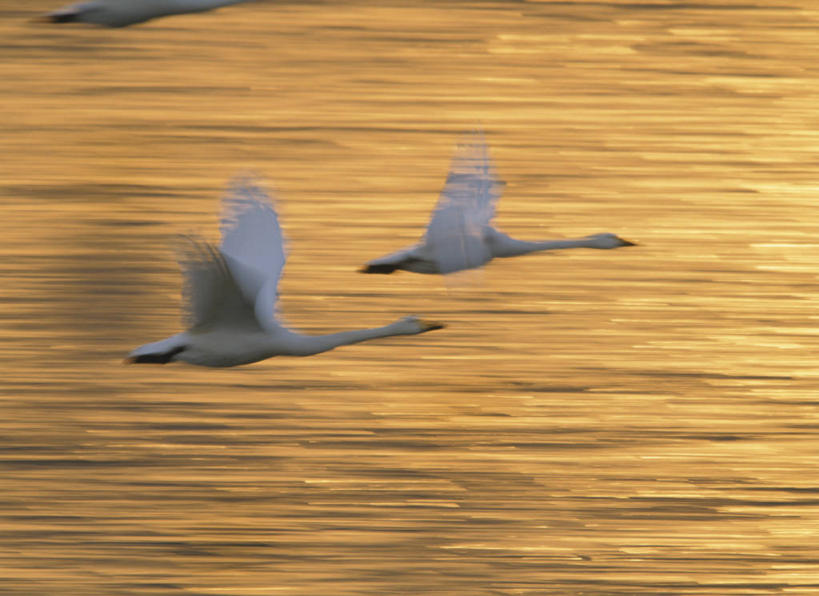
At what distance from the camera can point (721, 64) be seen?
21.8 meters

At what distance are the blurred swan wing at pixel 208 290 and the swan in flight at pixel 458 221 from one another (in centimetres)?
114

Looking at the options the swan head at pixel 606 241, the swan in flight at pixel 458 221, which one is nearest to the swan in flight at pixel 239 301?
the swan in flight at pixel 458 221

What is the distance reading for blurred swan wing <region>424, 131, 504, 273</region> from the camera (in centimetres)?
1123

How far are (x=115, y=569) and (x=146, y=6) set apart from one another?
3816 mm

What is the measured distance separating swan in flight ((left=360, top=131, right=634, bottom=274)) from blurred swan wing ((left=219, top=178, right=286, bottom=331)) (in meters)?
0.74

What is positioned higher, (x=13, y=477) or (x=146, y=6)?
(x=146, y=6)

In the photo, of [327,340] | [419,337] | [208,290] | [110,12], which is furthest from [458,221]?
[419,337]

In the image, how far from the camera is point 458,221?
446 inches

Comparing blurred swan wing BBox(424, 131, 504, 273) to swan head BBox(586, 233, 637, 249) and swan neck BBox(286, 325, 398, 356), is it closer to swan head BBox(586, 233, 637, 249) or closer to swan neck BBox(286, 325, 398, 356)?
swan neck BBox(286, 325, 398, 356)

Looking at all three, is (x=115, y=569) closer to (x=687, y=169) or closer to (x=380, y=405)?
(x=380, y=405)

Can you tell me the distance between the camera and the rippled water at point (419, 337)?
11.9 metres

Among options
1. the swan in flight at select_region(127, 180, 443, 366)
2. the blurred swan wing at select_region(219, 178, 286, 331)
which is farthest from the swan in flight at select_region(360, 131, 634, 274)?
the blurred swan wing at select_region(219, 178, 286, 331)

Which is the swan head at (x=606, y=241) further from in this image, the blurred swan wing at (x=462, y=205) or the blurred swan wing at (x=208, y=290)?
the blurred swan wing at (x=208, y=290)

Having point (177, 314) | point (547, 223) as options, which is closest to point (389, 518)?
point (177, 314)
